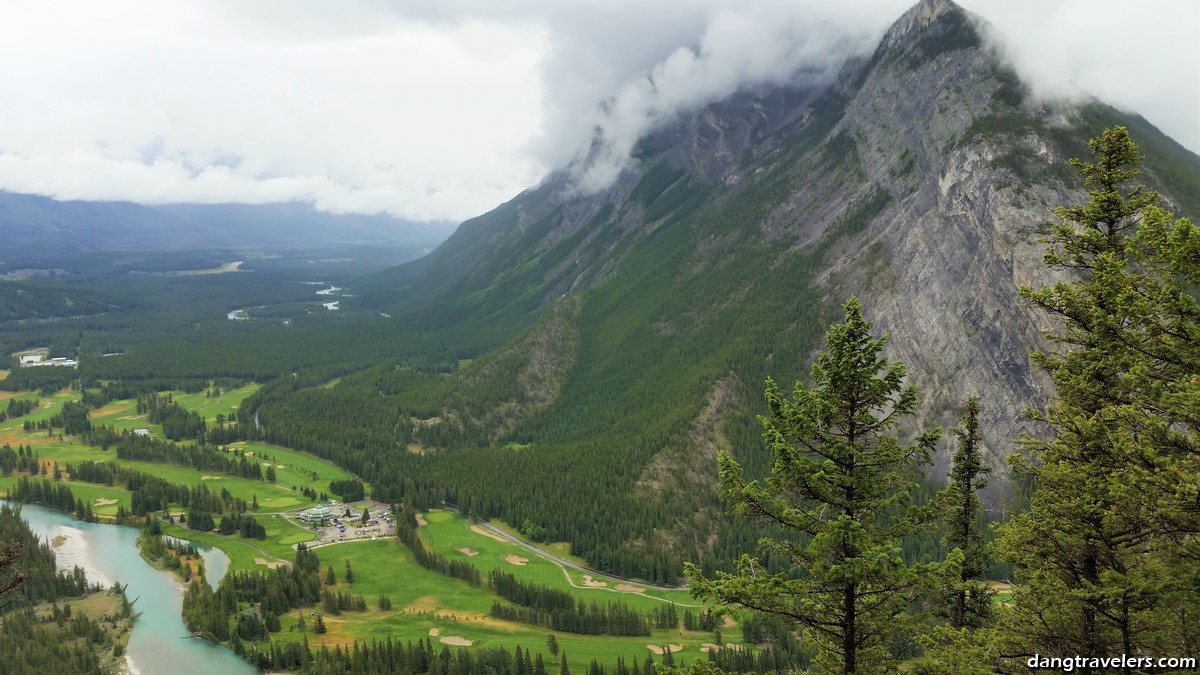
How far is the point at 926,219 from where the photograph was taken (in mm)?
A: 194375

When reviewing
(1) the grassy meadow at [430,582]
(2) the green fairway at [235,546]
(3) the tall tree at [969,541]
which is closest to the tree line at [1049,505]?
(3) the tall tree at [969,541]

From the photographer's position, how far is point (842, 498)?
2400 cm

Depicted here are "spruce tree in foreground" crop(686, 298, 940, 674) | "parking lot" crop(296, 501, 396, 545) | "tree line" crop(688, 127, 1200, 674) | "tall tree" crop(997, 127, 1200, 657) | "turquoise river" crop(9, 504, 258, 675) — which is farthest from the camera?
"parking lot" crop(296, 501, 396, 545)

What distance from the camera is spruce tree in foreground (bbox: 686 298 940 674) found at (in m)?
23.6

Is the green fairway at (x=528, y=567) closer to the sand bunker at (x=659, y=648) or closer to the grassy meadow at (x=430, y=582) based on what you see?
the grassy meadow at (x=430, y=582)

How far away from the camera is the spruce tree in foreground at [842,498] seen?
77.4ft

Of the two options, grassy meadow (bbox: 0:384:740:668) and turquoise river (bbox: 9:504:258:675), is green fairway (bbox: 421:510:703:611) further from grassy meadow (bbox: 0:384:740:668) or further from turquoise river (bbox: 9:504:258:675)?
turquoise river (bbox: 9:504:258:675)

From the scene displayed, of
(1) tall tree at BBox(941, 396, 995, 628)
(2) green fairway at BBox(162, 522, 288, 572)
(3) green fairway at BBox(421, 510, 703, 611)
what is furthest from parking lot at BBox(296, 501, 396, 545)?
(1) tall tree at BBox(941, 396, 995, 628)

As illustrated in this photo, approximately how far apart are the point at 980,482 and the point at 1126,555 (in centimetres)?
1286

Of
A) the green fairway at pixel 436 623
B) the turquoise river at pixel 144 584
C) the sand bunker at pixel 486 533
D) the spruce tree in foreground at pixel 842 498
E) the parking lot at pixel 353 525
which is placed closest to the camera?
the spruce tree in foreground at pixel 842 498

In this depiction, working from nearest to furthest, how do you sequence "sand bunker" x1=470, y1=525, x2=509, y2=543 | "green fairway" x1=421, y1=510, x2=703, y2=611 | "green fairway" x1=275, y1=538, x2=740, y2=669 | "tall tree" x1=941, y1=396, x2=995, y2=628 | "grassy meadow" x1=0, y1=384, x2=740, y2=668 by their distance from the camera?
"tall tree" x1=941, y1=396, x2=995, y2=628
"green fairway" x1=275, y1=538, x2=740, y2=669
"grassy meadow" x1=0, y1=384, x2=740, y2=668
"green fairway" x1=421, y1=510, x2=703, y2=611
"sand bunker" x1=470, y1=525, x2=509, y2=543

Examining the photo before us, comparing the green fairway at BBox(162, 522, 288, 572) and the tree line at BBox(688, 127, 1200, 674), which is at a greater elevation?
the tree line at BBox(688, 127, 1200, 674)

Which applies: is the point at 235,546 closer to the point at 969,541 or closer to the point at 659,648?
the point at 659,648

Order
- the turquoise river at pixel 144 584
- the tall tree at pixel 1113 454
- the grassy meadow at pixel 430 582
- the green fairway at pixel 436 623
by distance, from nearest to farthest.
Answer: the tall tree at pixel 1113 454 → the turquoise river at pixel 144 584 → the green fairway at pixel 436 623 → the grassy meadow at pixel 430 582
